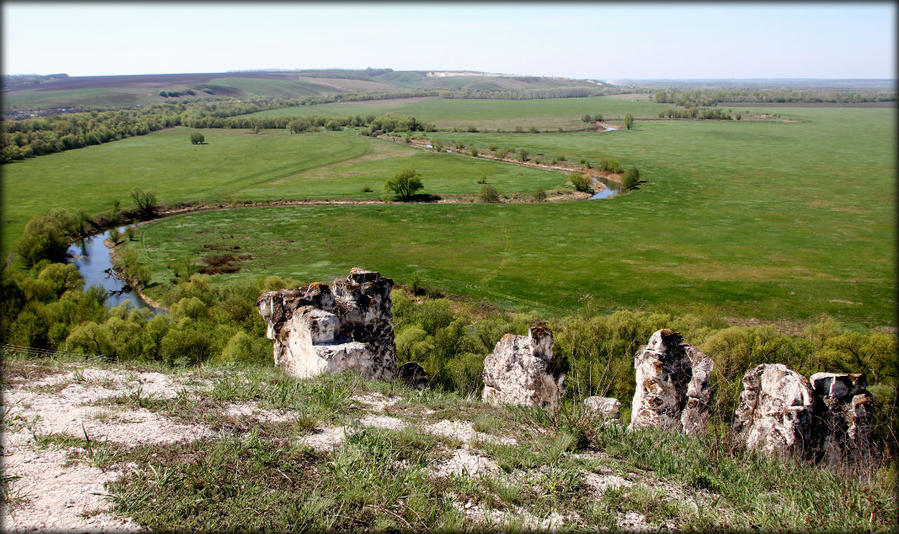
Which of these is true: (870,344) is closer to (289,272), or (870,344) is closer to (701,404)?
(701,404)

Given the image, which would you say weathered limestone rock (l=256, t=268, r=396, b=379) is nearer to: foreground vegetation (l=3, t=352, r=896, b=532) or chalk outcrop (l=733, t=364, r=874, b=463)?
foreground vegetation (l=3, t=352, r=896, b=532)

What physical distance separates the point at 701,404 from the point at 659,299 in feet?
124

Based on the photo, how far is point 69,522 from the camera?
673 centimetres

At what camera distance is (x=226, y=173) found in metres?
112

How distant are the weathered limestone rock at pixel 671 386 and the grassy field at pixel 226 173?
2913 inches

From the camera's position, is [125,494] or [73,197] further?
[73,197]

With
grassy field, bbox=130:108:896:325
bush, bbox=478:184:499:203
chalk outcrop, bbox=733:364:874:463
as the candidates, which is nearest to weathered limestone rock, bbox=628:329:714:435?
chalk outcrop, bbox=733:364:874:463

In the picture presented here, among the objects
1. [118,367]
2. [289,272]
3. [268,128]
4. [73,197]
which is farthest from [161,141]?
[118,367]

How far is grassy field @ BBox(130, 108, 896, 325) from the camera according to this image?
168 feet

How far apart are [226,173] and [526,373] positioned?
358ft

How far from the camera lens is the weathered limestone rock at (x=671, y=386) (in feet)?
48.5

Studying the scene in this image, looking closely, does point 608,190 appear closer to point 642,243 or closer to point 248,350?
point 642,243

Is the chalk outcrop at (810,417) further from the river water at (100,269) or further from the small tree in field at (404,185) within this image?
the small tree in field at (404,185)

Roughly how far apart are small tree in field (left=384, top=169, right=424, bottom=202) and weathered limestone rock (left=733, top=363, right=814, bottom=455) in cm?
8082
